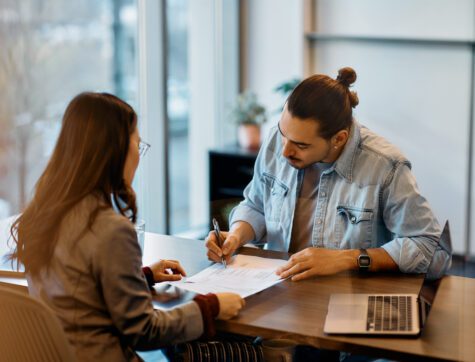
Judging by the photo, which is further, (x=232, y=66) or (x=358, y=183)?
(x=232, y=66)

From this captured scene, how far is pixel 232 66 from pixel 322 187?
2.33m

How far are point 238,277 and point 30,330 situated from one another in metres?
0.53

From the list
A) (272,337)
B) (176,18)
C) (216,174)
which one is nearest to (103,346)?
(272,337)

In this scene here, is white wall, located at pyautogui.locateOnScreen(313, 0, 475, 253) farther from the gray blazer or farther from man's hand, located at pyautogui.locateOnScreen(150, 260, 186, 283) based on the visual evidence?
the gray blazer

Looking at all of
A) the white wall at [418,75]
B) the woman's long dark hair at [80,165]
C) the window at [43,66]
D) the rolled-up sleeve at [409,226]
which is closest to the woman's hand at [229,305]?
the woman's long dark hair at [80,165]

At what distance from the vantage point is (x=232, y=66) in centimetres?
425

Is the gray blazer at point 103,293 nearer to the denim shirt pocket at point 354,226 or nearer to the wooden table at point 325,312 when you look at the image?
the wooden table at point 325,312

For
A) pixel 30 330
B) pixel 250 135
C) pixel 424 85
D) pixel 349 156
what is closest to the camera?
pixel 30 330

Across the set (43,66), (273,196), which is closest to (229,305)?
(273,196)

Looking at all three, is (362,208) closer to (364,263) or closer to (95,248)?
(364,263)

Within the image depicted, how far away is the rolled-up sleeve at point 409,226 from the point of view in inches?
70.4

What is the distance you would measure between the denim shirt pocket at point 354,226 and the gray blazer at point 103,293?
596 millimetres

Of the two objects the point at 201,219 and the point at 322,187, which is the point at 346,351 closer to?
the point at 322,187

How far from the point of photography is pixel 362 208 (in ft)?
6.40
